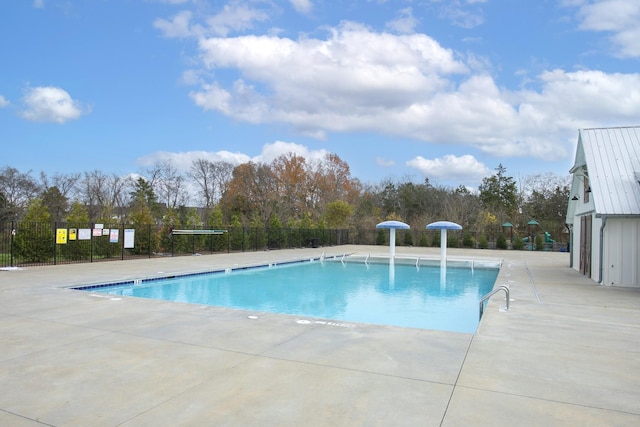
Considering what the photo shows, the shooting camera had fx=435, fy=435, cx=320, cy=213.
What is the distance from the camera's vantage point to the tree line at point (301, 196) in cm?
3297

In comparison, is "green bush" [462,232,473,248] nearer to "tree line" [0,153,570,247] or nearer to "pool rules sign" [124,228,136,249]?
"tree line" [0,153,570,247]

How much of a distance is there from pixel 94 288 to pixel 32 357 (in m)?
6.36

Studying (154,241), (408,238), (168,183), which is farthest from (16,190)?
(408,238)

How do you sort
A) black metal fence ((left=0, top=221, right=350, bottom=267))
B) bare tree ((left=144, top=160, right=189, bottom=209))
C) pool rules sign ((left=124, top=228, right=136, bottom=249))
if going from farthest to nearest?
1. bare tree ((left=144, top=160, right=189, bottom=209))
2. pool rules sign ((left=124, top=228, right=136, bottom=249))
3. black metal fence ((left=0, top=221, right=350, bottom=267))

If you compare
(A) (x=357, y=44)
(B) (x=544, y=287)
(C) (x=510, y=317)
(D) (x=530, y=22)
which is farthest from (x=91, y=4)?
(B) (x=544, y=287)

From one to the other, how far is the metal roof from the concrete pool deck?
4670 millimetres

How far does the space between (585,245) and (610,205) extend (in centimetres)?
307

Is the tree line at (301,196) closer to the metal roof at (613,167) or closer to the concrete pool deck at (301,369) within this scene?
the metal roof at (613,167)

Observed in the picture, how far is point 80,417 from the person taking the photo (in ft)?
10.6

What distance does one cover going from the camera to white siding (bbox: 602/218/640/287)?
11141mm

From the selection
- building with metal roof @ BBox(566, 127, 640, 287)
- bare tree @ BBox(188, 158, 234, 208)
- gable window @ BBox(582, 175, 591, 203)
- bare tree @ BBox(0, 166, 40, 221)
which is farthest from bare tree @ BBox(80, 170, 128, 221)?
building with metal roof @ BBox(566, 127, 640, 287)

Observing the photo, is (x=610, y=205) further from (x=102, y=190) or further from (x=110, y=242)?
(x=102, y=190)

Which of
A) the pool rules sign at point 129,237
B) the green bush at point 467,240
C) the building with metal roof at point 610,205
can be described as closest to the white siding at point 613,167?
the building with metal roof at point 610,205

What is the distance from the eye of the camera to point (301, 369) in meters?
4.36
